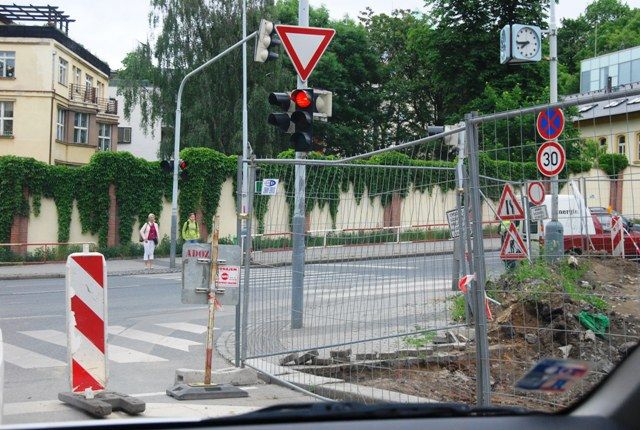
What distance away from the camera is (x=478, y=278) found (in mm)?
5543

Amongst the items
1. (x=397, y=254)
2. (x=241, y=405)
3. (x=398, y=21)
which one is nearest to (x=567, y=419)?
(x=397, y=254)

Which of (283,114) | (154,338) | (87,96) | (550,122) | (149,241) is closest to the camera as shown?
(550,122)

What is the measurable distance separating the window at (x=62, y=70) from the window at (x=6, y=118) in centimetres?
363

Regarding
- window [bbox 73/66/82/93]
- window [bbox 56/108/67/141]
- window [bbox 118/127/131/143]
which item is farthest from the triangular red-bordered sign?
window [bbox 118/127/131/143]

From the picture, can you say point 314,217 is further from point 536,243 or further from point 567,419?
point 567,419

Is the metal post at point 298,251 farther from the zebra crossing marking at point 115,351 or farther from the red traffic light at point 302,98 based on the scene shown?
the red traffic light at point 302,98

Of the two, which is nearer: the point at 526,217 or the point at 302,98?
the point at 526,217

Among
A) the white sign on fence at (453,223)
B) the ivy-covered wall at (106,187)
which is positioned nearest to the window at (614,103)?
the white sign on fence at (453,223)

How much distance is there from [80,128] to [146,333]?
42.3 m

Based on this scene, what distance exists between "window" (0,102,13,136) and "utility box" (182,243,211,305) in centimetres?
4114

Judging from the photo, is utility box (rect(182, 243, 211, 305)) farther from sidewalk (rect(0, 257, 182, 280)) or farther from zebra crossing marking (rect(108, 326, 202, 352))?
sidewalk (rect(0, 257, 182, 280))

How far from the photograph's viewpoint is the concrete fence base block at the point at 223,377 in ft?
27.3

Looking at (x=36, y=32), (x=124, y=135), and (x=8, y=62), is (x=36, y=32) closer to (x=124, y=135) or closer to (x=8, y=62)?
(x=8, y=62)

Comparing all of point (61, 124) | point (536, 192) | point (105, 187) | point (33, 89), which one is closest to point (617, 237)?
point (536, 192)
